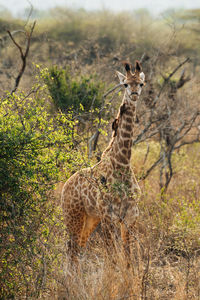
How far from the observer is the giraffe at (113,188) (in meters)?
4.34

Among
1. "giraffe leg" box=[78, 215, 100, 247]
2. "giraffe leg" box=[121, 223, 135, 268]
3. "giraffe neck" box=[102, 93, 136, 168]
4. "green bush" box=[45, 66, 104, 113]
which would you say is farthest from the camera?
"green bush" box=[45, 66, 104, 113]

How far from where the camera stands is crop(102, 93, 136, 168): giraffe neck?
4535 millimetres

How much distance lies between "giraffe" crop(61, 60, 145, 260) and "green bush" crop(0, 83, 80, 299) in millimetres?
507

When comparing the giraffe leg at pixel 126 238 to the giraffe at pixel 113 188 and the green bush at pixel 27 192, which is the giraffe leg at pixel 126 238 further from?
the green bush at pixel 27 192

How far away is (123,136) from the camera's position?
4.63 meters

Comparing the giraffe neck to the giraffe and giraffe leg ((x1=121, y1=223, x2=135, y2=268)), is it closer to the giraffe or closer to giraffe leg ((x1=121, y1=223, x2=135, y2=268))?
the giraffe

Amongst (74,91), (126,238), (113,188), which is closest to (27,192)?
(113,188)

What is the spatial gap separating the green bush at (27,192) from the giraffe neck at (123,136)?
0.74 m

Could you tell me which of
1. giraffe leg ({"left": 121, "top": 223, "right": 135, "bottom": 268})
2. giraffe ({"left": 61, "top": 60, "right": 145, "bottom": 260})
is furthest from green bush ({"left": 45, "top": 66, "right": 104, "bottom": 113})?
giraffe leg ({"left": 121, "top": 223, "right": 135, "bottom": 268})

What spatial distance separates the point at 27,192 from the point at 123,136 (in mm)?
1362

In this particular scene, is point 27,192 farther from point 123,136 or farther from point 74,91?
point 74,91

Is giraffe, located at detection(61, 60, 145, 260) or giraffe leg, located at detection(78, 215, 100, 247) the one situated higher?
giraffe, located at detection(61, 60, 145, 260)

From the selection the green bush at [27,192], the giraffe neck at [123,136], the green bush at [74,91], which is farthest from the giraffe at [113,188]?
the green bush at [74,91]

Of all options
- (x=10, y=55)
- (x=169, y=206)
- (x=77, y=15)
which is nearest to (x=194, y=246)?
(x=169, y=206)
